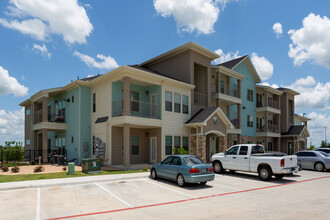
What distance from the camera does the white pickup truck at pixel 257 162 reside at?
13883 millimetres

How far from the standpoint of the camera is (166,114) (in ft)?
68.8

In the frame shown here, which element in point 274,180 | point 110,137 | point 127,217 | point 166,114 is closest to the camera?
point 127,217

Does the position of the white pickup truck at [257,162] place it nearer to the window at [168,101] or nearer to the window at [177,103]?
the window at [168,101]

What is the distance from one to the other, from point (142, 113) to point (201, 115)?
508cm

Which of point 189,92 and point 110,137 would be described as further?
point 189,92

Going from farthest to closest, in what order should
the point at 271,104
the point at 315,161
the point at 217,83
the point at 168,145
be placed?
the point at 271,104 → the point at 217,83 → the point at 168,145 → the point at 315,161

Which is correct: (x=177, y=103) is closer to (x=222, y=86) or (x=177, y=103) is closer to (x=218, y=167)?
(x=218, y=167)

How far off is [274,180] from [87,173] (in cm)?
1083

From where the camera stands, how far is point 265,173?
14328 mm

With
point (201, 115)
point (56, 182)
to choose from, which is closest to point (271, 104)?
point (201, 115)

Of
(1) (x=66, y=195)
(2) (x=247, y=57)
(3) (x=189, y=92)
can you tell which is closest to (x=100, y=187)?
(1) (x=66, y=195)

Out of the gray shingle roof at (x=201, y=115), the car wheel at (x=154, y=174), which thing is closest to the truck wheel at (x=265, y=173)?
the car wheel at (x=154, y=174)

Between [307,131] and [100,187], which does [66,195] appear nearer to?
[100,187]

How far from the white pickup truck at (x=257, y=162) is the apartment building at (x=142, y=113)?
5.14 m
